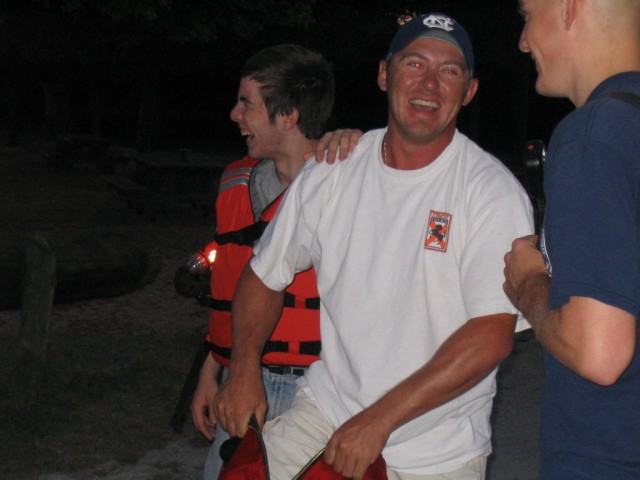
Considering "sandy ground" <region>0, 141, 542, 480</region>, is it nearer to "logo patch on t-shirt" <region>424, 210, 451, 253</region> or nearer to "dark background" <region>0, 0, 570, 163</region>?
"logo patch on t-shirt" <region>424, 210, 451, 253</region>

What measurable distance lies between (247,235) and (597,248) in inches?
75.3

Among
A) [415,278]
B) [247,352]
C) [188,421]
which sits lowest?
[188,421]

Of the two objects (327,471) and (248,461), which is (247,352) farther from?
(327,471)

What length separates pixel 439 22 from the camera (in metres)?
2.76

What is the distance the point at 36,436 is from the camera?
5.55 metres

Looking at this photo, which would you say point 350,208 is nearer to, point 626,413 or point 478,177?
point 478,177

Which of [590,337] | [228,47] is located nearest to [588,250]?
[590,337]

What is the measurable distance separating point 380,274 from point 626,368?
938mm

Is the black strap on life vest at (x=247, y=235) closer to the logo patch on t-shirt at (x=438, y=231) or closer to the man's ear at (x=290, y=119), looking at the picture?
the man's ear at (x=290, y=119)

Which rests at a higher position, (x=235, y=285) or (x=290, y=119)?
(x=290, y=119)

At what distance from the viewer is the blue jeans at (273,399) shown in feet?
10.6

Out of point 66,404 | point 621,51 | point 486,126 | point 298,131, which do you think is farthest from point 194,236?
point 486,126

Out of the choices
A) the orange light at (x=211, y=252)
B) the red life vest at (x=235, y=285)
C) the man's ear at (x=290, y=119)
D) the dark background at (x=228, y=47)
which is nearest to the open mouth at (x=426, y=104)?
the red life vest at (x=235, y=285)

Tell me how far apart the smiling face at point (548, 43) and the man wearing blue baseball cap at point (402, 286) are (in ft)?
1.73
